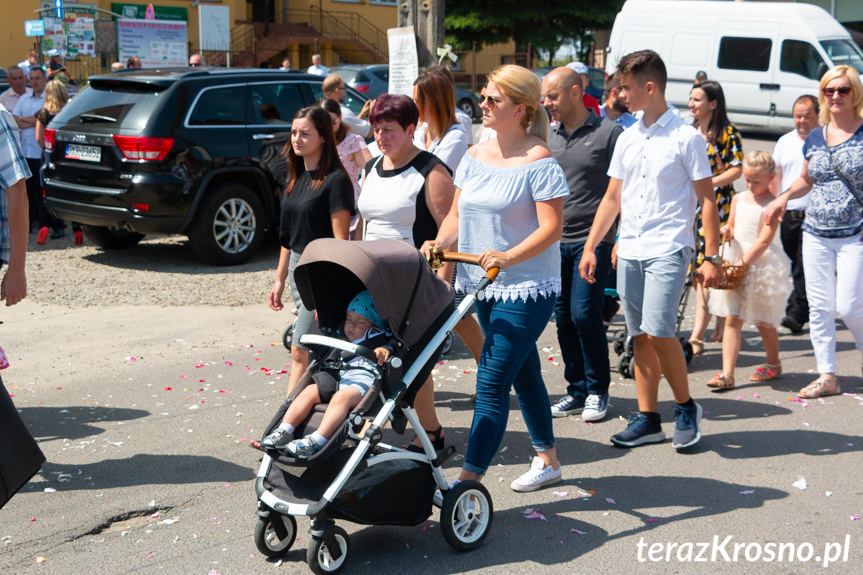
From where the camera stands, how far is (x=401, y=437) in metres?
5.78

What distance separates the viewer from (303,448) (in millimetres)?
3969

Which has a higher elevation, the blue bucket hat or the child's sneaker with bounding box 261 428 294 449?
the blue bucket hat

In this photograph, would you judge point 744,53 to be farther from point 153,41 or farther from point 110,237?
point 110,237

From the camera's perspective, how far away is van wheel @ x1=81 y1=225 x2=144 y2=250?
37.5 ft

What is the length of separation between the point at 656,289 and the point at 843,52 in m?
20.9

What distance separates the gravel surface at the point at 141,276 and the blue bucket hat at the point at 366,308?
5072 mm

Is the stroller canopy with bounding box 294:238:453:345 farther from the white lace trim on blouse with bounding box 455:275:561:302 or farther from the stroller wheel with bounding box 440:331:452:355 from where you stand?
the white lace trim on blouse with bounding box 455:275:561:302

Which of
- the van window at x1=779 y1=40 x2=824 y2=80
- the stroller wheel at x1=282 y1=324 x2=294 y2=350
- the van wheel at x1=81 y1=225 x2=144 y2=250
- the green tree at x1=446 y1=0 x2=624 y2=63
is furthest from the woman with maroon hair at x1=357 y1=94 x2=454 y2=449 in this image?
the green tree at x1=446 y1=0 x2=624 y2=63

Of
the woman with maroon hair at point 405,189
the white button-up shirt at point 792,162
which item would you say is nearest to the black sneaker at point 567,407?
the woman with maroon hair at point 405,189

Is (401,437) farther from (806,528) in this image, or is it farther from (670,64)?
(670,64)

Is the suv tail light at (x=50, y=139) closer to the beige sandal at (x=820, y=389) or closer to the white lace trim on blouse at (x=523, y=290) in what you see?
the white lace trim on blouse at (x=523, y=290)

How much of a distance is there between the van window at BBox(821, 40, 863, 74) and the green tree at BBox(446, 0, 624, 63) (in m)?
18.8

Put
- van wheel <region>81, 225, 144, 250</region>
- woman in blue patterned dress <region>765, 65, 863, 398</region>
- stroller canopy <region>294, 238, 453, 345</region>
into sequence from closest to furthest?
stroller canopy <region>294, 238, 453, 345</region>, woman in blue patterned dress <region>765, 65, 863, 398</region>, van wheel <region>81, 225, 144, 250</region>

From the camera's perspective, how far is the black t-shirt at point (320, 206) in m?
5.58
